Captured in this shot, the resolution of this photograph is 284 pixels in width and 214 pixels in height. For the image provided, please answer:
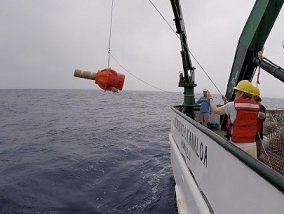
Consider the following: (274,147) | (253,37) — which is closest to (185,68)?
(253,37)

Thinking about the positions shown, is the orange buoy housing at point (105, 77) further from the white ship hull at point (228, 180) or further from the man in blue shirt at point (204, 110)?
the man in blue shirt at point (204, 110)

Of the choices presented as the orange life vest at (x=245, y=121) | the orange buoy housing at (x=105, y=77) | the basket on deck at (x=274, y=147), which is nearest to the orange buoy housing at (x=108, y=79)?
the orange buoy housing at (x=105, y=77)

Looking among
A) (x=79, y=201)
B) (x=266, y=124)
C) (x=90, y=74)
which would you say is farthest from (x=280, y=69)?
(x=79, y=201)

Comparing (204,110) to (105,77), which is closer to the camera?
(105,77)

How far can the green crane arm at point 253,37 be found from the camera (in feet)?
19.8

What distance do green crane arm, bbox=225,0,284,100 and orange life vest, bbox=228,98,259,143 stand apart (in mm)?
3052

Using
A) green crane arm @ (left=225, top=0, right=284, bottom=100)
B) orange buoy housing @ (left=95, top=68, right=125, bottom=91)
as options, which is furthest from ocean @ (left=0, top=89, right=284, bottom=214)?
green crane arm @ (left=225, top=0, right=284, bottom=100)

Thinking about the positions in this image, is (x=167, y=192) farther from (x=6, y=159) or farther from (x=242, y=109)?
(x=6, y=159)

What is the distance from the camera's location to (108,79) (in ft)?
14.3

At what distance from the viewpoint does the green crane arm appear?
605cm

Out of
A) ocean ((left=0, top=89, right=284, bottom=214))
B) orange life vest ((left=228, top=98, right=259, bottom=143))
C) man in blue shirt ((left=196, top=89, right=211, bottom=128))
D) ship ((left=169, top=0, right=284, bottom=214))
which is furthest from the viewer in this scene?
man in blue shirt ((left=196, top=89, right=211, bottom=128))

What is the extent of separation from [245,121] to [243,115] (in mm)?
108

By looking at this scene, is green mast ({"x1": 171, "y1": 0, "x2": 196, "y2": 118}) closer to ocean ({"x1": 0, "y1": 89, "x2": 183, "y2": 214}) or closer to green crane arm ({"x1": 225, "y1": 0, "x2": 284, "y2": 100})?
green crane arm ({"x1": 225, "y1": 0, "x2": 284, "y2": 100})

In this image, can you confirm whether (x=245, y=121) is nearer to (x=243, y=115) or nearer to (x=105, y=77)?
(x=243, y=115)
